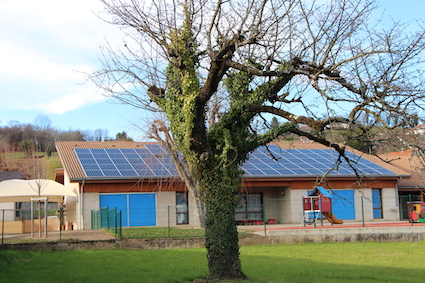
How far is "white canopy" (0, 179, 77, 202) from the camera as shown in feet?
81.3

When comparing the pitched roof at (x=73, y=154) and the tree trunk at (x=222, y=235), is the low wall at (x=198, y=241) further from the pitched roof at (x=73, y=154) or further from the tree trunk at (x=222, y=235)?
the tree trunk at (x=222, y=235)

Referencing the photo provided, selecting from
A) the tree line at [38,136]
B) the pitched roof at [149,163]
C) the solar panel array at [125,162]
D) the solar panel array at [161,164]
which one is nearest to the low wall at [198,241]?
the pitched roof at [149,163]

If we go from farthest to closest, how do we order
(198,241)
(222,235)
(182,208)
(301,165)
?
(301,165), (182,208), (198,241), (222,235)

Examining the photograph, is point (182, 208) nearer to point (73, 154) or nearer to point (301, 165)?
point (73, 154)

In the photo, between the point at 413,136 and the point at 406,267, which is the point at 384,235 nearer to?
the point at 406,267

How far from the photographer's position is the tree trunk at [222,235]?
10930mm

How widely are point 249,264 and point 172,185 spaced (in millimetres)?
15883

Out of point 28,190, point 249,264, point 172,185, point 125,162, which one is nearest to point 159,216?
point 172,185

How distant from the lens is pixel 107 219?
2434 centimetres

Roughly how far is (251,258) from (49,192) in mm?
13499

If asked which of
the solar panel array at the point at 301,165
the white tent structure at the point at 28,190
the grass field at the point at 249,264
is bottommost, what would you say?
the grass field at the point at 249,264

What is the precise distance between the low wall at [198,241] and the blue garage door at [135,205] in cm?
546

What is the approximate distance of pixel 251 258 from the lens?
1628 centimetres

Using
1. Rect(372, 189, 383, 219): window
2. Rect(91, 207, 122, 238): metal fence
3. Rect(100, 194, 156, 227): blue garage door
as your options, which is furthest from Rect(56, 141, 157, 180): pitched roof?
Rect(372, 189, 383, 219): window
